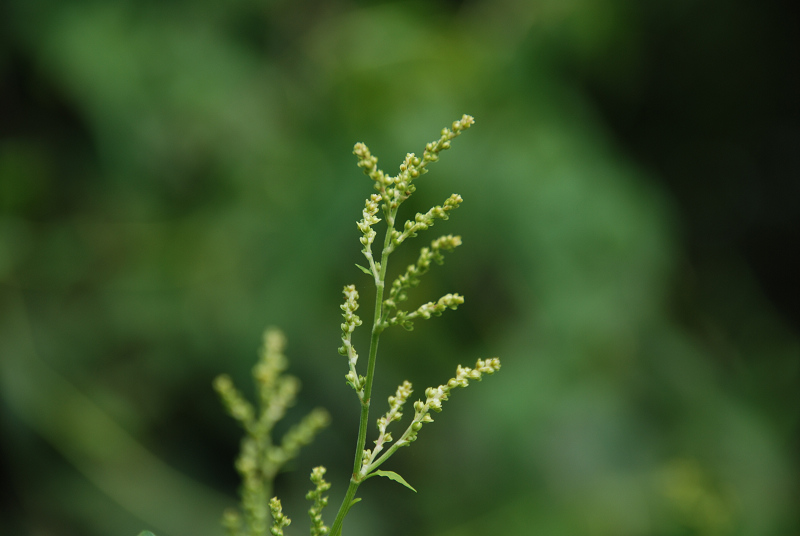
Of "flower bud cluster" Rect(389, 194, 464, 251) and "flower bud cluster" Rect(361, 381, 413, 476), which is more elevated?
"flower bud cluster" Rect(389, 194, 464, 251)

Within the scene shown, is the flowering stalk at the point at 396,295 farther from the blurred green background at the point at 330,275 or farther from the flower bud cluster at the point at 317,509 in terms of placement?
the blurred green background at the point at 330,275

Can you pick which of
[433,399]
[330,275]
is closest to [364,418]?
[433,399]

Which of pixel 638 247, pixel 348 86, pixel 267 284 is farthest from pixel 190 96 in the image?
pixel 638 247

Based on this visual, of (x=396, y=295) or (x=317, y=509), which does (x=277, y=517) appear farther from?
(x=396, y=295)

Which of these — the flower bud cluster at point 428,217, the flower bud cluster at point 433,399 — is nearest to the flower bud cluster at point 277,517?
the flower bud cluster at point 433,399

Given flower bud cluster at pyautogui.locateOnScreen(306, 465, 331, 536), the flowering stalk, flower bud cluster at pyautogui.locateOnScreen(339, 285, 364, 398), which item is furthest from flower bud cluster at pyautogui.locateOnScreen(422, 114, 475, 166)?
flower bud cluster at pyautogui.locateOnScreen(306, 465, 331, 536)

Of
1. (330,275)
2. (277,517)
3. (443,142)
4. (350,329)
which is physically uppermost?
(330,275)

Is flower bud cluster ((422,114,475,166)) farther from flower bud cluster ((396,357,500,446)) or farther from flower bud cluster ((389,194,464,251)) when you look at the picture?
flower bud cluster ((396,357,500,446))

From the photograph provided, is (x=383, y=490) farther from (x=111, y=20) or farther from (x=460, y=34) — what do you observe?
(x=111, y=20)

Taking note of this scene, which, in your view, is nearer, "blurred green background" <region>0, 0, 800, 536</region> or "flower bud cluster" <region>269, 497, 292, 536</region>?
"flower bud cluster" <region>269, 497, 292, 536</region>
